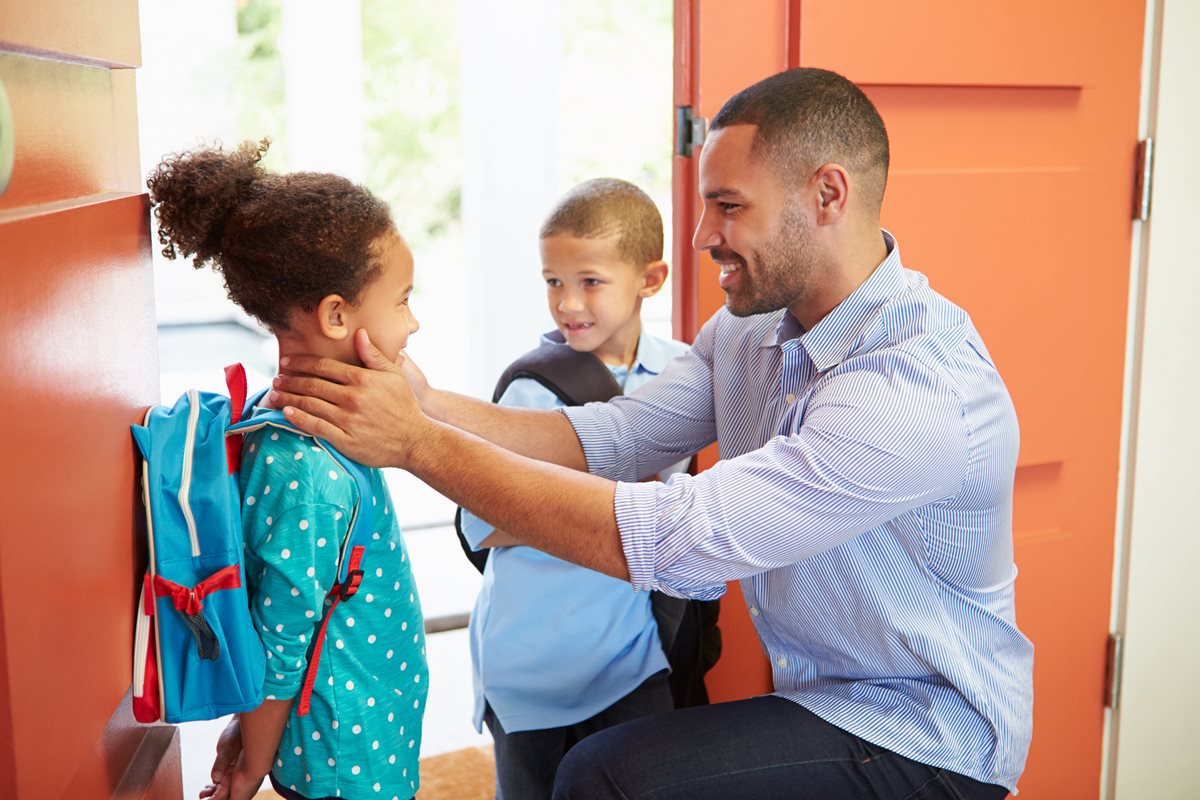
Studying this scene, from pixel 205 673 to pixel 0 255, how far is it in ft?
1.87

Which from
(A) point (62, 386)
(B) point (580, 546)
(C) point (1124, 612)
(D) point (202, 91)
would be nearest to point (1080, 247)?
(C) point (1124, 612)

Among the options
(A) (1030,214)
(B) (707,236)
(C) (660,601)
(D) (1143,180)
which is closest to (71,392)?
(B) (707,236)

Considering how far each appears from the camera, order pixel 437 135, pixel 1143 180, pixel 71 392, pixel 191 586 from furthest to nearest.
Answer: pixel 437 135
pixel 1143 180
pixel 191 586
pixel 71 392

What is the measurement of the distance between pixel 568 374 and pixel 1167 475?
127 cm

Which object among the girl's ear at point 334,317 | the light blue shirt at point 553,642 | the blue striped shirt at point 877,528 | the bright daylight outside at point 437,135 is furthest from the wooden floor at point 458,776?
the girl's ear at point 334,317

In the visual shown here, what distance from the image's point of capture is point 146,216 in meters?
1.33

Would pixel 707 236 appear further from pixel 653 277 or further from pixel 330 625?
pixel 330 625

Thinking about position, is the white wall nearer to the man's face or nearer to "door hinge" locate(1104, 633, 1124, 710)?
"door hinge" locate(1104, 633, 1124, 710)

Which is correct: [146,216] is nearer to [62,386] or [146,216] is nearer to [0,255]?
[62,386]

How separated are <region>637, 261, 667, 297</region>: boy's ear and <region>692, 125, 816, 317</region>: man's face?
37 centimetres

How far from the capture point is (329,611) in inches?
54.2

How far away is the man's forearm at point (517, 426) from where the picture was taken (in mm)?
1847

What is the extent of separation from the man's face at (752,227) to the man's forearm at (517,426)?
0.39 meters

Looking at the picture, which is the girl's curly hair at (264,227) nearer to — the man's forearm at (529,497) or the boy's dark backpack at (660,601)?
the man's forearm at (529,497)
